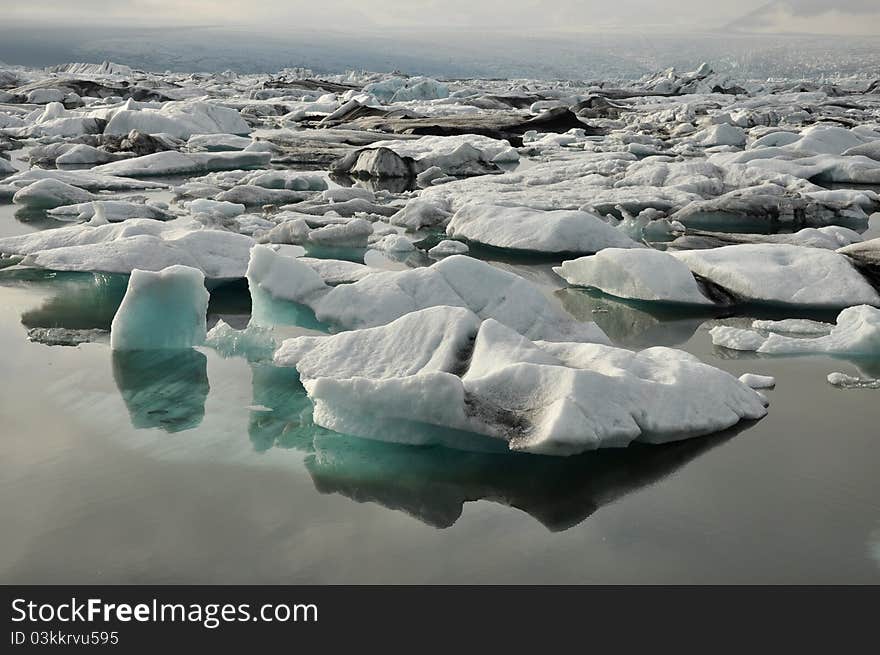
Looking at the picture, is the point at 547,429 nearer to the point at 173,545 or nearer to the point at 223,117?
the point at 173,545

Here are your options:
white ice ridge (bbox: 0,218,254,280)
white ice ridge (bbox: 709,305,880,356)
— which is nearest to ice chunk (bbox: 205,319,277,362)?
white ice ridge (bbox: 0,218,254,280)

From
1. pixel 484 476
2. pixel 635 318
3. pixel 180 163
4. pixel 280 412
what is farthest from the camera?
pixel 180 163

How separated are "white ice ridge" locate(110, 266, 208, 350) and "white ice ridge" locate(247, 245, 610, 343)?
505 millimetres

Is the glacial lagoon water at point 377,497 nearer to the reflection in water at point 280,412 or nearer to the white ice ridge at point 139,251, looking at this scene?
the reflection in water at point 280,412

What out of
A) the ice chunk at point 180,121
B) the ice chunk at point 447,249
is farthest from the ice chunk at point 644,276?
the ice chunk at point 180,121

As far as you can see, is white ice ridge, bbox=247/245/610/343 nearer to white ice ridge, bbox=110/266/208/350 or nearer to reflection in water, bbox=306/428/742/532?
white ice ridge, bbox=110/266/208/350

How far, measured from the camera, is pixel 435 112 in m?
26.4

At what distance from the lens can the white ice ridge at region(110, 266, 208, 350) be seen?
4.99 m

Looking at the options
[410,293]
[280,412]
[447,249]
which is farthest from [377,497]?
[447,249]

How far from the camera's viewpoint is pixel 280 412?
429 centimetres

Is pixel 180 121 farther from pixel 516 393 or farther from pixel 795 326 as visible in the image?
pixel 516 393

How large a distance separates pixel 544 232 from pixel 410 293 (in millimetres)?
3020

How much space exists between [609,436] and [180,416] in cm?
209
